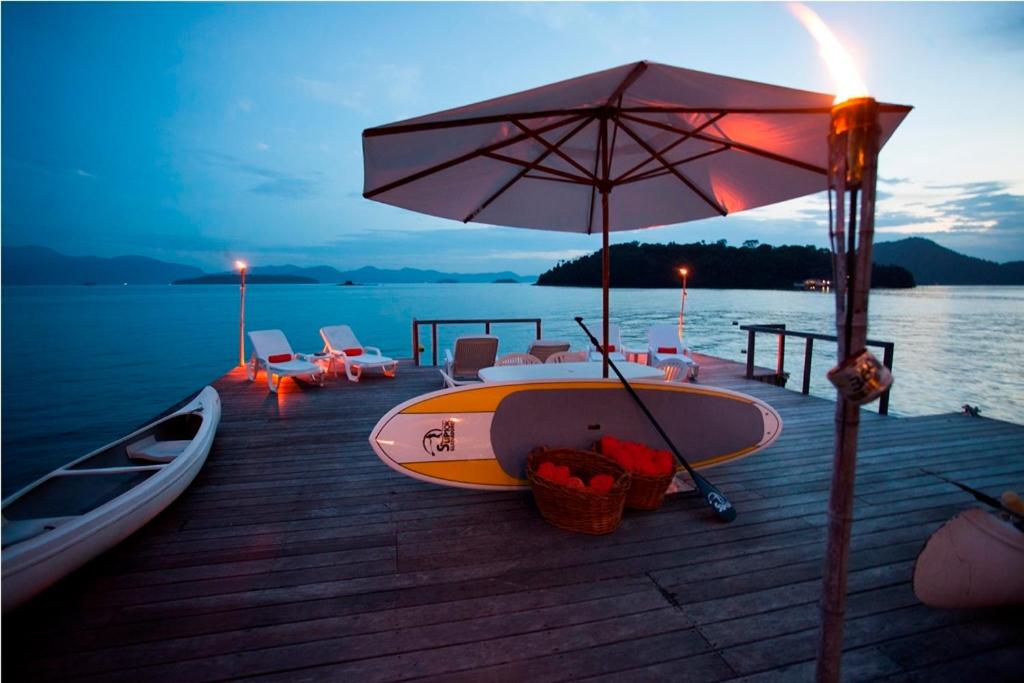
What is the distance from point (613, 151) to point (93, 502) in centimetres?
409

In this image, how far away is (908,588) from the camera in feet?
7.55

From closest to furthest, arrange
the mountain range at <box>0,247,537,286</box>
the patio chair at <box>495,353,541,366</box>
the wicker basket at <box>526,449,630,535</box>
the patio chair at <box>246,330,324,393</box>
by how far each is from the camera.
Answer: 1. the wicker basket at <box>526,449,630,535</box>
2. the patio chair at <box>495,353,541,366</box>
3. the patio chair at <box>246,330,324,393</box>
4. the mountain range at <box>0,247,537,286</box>

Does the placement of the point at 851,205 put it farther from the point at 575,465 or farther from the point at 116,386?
the point at 116,386

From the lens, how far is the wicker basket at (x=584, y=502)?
269 cm

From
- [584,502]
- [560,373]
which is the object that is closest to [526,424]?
[560,373]

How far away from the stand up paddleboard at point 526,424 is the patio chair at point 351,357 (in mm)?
4665

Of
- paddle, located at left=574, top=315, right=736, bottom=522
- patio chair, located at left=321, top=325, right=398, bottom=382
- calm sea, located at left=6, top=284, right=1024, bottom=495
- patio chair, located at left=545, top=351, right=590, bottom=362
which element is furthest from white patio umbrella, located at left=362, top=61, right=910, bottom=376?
calm sea, located at left=6, top=284, right=1024, bottom=495

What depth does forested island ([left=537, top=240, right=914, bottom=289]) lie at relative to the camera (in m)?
27.2

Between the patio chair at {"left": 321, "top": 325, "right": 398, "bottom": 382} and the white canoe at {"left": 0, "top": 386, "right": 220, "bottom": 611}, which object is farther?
the patio chair at {"left": 321, "top": 325, "right": 398, "bottom": 382}

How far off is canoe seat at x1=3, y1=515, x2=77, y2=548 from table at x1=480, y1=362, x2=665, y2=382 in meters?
2.52

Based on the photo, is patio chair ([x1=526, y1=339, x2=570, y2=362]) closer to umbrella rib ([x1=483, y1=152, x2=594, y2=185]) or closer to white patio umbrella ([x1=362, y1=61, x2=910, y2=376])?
white patio umbrella ([x1=362, y1=61, x2=910, y2=376])

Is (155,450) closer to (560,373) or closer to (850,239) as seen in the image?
(560,373)

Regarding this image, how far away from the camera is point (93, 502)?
9.87 feet

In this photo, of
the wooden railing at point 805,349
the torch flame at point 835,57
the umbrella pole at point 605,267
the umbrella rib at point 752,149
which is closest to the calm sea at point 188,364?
the wooden railing at point 805,349
